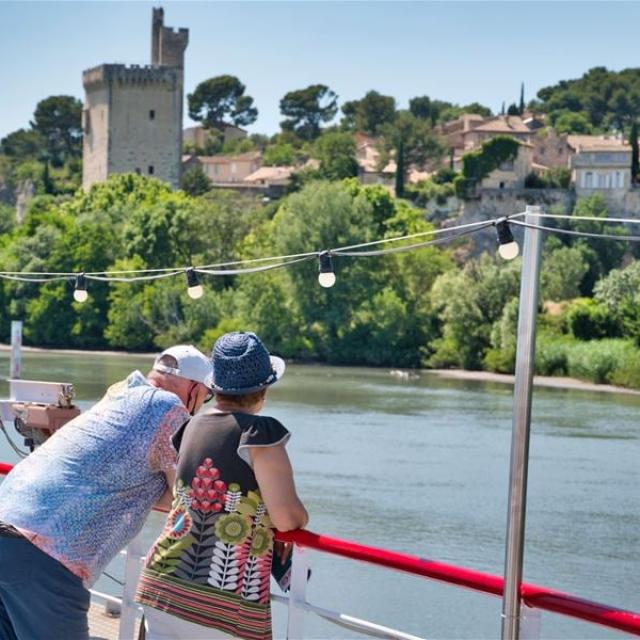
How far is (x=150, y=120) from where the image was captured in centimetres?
7419

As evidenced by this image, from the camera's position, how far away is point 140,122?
74125mm

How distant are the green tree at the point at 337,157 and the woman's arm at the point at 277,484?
69039mm

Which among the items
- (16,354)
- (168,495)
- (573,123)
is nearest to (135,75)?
(573,123)

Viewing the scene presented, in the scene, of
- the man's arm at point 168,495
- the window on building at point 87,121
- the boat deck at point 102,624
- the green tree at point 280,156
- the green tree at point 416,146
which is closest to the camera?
the man's arm at point 168,495

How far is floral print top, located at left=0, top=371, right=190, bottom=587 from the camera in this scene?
120 inches

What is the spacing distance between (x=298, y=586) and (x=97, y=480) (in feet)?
1.78

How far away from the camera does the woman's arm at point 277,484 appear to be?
9.86 feet

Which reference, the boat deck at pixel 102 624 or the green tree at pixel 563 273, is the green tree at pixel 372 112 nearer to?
the green tree at pixel 563 273

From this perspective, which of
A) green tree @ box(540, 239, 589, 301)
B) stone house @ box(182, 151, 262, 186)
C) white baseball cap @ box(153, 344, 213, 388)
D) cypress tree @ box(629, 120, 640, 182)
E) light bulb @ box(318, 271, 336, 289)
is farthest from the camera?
stone house @ box(182, 151, 262, 186)

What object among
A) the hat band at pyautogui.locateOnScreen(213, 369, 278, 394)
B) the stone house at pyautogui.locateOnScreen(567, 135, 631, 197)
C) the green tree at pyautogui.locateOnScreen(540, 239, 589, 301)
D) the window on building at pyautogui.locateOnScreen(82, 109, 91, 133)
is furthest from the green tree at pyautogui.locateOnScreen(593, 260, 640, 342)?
the hat band at pyautogui.locateOnScreen(213, 369, 278, 394)

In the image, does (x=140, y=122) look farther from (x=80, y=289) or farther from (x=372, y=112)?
(x=80, y=289)

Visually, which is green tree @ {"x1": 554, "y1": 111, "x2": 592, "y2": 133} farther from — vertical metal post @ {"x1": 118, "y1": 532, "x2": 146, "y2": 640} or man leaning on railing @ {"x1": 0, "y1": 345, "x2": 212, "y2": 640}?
man leaning on railing @ {"x1": 0, "y1": 345, "x2": 212, "y2": 640}

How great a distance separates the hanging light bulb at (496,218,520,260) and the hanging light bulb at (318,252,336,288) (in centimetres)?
99

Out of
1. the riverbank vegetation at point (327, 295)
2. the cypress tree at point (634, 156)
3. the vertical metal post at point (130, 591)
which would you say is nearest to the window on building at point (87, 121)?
the riverbank vegetation at point (327, 295)
